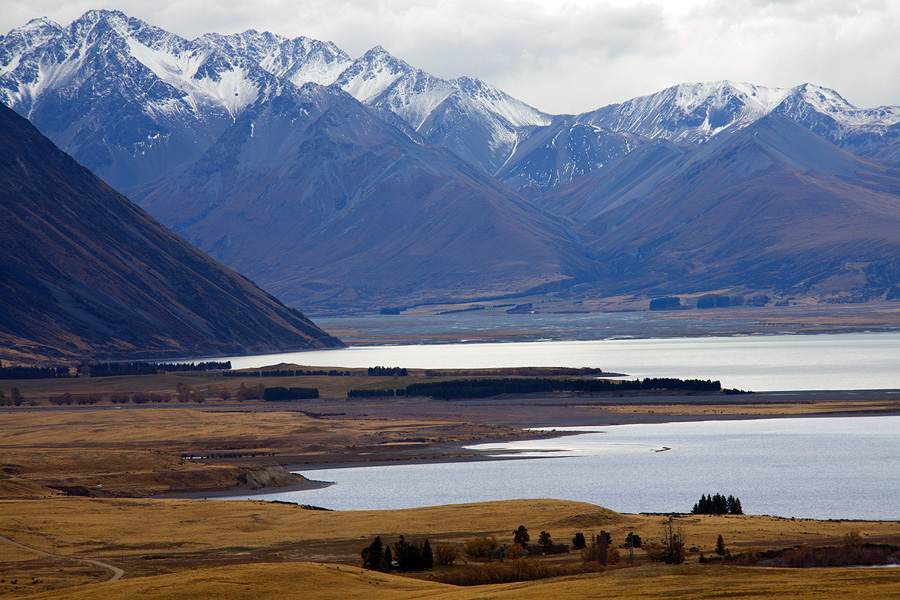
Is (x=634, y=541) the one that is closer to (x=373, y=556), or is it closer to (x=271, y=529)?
(x=373, y=556)

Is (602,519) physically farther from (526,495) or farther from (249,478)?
(249,478)

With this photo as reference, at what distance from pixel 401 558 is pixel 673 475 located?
123 ft

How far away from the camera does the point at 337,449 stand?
96375mm

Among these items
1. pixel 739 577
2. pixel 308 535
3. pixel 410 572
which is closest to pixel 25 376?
pixel 308 535

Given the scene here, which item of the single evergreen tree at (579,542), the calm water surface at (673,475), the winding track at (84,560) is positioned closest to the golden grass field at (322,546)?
the winding track at (84,560)

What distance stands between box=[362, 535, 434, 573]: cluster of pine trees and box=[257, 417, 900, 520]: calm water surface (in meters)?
23.1

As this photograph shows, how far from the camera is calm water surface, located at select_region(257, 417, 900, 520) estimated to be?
67062 mm

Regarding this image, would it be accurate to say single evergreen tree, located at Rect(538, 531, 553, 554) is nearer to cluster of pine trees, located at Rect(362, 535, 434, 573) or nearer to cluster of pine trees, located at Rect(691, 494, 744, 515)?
cluster of pine trees, located at Rect(362, 535, 434, 573)

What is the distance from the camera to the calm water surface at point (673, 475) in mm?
67062

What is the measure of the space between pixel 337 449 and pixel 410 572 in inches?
2095

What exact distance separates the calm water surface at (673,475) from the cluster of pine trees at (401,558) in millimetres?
23111

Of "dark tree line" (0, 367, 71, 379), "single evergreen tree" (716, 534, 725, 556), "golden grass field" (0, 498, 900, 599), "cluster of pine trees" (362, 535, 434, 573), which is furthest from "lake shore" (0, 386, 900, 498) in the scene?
"single evergreen tree" (716, 534, 725, 556)

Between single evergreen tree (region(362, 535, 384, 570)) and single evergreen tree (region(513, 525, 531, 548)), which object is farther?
single evergreen tree (region(513, 525, 531, 548))

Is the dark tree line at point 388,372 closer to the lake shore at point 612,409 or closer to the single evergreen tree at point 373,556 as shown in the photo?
the lake shore at point 612,409
